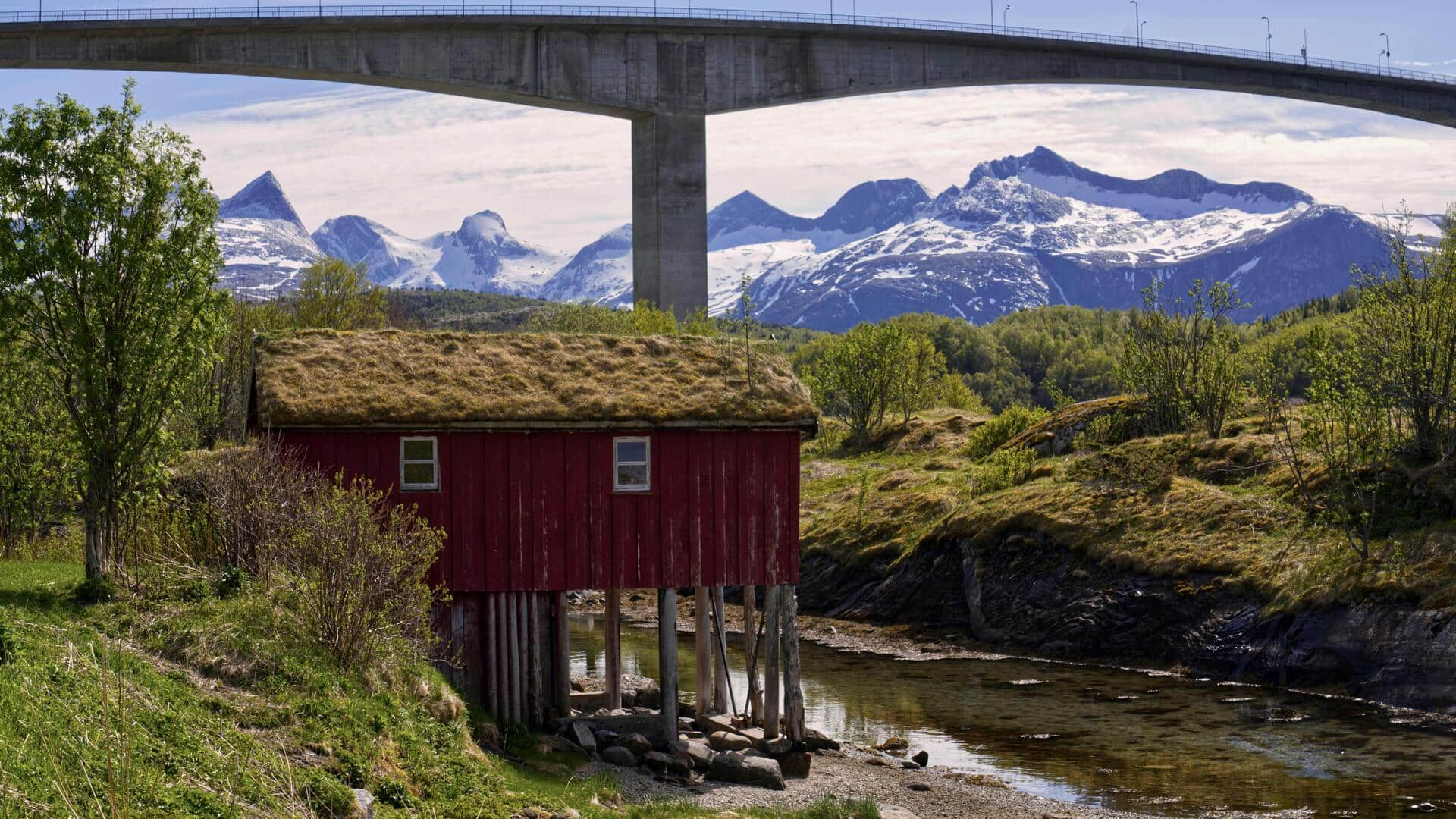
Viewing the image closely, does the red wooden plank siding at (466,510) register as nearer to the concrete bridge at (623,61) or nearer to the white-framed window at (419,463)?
the white-framed window at (419,463)

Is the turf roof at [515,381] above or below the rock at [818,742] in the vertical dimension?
above

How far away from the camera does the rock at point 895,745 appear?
2853cm

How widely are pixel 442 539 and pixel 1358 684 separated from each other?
20714 mm

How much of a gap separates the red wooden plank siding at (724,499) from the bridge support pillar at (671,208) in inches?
1451

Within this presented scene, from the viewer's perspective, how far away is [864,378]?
69.1m

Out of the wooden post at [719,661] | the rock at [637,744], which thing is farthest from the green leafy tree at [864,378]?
the rock at [637,744]

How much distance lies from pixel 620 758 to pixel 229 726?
9654 millimetres

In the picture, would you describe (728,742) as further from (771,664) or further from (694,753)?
(694,753)

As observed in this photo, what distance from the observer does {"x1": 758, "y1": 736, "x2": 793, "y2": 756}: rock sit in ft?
88.1

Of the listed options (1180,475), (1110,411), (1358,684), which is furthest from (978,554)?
(1358,684)

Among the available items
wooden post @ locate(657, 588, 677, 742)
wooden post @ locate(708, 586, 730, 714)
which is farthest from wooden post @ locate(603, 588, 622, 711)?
wooden post @ locate(657, 588, 677, 742)

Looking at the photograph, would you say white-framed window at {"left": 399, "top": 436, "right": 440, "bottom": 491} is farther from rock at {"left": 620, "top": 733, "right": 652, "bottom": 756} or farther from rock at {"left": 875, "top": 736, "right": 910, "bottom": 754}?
rock at {"left": 875, "top": 736, "right": 910, "bottom": 754}

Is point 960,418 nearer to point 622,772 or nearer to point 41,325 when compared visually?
point 622,772

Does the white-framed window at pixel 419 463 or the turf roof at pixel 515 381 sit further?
the white-framed window at pixel 419 463
